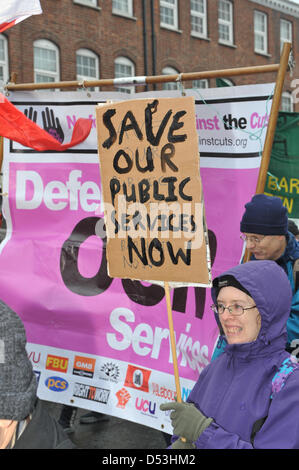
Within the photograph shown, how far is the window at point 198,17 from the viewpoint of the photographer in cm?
2466

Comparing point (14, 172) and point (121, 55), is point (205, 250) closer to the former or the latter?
point (14, 172)

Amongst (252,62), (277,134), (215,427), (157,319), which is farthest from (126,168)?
(252,62)

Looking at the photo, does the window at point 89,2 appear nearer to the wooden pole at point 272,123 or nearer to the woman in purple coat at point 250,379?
the wooden pole at point 272,123

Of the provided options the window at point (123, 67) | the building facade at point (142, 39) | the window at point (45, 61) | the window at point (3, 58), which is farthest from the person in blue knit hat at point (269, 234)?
the window at point (123, 67)

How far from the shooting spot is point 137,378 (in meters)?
4.16

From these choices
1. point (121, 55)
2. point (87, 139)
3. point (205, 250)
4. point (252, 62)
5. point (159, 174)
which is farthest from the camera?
point (252, 62)

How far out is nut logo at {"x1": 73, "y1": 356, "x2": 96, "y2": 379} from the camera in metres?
4.34

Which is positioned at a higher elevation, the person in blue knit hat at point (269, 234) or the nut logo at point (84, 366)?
the person in blue knit hat at point (269, 234)

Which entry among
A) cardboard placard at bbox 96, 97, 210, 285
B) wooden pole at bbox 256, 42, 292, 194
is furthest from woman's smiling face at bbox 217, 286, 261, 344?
wooden pole at bbox 256, 42, 292, 194

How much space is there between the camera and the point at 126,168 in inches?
129

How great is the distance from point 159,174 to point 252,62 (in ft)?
83.9

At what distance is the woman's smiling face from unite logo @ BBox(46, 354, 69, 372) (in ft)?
7.83

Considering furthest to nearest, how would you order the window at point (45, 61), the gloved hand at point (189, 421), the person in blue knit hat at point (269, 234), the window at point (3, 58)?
the window at point (45, 61) < the window at point (3, 58) < the person in blue knit hat at point (269, 234) < the gloved hand at point (189, 421)

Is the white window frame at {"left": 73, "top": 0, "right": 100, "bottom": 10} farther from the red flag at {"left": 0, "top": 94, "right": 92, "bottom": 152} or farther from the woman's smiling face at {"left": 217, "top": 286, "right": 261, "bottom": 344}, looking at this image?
the woman's smiling face at {"left": 217, "top": 286, "right": 261, "bottom": 344}
